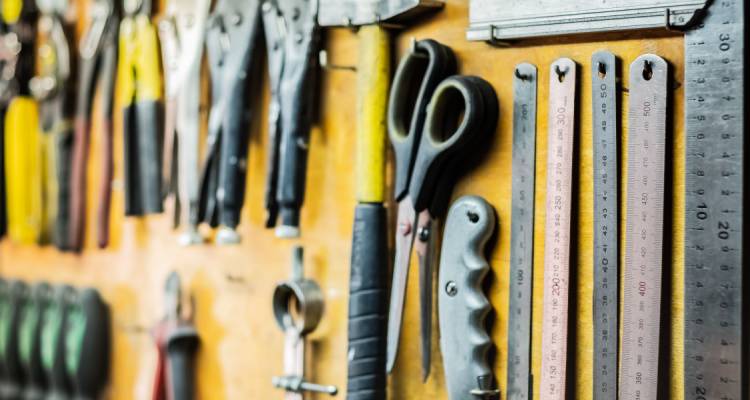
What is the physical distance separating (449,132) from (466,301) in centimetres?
20

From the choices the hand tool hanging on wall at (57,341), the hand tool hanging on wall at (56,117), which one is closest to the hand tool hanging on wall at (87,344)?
the hand tool hanging on wall at (57,341)

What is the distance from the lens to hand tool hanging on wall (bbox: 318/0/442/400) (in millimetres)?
1257

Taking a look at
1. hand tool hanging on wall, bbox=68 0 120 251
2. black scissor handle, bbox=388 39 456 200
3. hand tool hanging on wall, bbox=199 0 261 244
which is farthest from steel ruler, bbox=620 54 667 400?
hand tool hanging on wall, bbox=68 0 120 251

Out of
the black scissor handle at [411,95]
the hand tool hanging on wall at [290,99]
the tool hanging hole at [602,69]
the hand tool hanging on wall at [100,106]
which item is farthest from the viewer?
the hand tool hanging on wall at [100,106]

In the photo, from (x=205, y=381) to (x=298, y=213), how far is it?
0.36m

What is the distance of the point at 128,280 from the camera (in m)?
1.71

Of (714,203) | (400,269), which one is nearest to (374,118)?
(400,269)

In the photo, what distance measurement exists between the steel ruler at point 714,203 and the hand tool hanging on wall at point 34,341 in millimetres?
1155

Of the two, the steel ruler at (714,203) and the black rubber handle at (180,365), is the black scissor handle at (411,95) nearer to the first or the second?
the steel ruler at (714,203)

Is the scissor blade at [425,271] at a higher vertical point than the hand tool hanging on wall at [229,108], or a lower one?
lower

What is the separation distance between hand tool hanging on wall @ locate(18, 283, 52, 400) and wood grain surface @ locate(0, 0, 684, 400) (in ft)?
0.15

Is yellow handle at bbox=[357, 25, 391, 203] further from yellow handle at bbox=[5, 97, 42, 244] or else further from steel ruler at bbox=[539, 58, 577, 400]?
yellow handle at bbox=[5, 97, 42, 244]

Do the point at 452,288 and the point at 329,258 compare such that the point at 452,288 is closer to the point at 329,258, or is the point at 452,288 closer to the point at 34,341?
the point at 329,258

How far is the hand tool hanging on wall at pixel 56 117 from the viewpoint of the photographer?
1.75m
